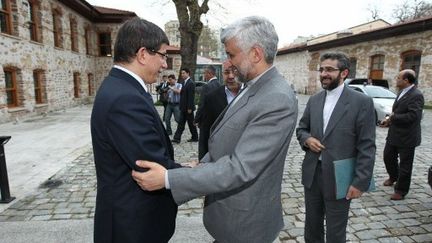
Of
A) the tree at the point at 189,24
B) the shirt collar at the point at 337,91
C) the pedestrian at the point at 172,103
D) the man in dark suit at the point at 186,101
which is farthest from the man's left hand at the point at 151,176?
the tree at the point at 189,24

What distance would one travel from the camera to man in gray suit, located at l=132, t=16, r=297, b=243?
151cm

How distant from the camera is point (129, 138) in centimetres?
151

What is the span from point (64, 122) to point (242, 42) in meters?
12.7

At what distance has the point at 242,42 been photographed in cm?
159

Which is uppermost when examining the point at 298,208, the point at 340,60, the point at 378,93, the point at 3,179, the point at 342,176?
the point at 340,60

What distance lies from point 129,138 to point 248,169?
0.61 metres

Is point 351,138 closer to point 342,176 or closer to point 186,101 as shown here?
point 342,176

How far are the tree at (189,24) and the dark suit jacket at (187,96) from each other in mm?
8411

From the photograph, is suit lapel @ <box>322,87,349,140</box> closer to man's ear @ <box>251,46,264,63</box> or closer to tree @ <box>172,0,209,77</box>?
man's ear @ <box>251,46,264,63</box>

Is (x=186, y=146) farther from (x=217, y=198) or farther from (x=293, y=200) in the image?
(x=217, y=198)

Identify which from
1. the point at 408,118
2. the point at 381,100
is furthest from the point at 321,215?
the point at 381,100

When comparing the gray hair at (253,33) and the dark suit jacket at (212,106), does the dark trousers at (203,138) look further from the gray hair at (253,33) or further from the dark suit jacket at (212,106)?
the gray hair at (253,33)

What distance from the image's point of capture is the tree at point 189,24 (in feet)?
52.7

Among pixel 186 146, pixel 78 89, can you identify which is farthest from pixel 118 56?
pixel 78 89
